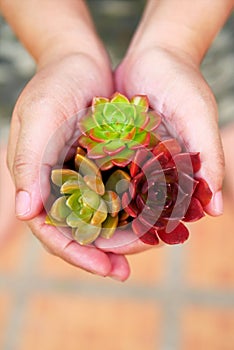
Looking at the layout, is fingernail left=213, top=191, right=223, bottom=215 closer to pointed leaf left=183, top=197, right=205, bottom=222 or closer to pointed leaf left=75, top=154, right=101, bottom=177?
pointed leaf left=183, top=197, right=205, bottom=222

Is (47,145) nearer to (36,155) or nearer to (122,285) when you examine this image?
(36,155)

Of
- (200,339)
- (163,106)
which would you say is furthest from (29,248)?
(163,106)

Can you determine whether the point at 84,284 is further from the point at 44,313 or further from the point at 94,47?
the point at 94,47

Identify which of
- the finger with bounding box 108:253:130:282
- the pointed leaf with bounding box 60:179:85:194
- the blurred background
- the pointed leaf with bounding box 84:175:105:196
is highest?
the pointed leaf with bounding box 84:175:105:196

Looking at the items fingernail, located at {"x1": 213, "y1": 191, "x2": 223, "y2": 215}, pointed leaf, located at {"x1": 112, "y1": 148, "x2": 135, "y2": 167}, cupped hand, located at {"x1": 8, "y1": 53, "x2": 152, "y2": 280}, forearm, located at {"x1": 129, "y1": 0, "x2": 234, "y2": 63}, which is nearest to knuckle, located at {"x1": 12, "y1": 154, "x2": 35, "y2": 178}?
cupped hand, located at {"x1": 8, "y1": 53, "x2": 152, "y2": 280}

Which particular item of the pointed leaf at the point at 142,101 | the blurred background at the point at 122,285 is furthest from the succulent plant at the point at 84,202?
the blurred background at the point at 122,285

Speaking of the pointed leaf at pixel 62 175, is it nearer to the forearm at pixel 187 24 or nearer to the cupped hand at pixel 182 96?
the cupped hand at pixel 182 96
